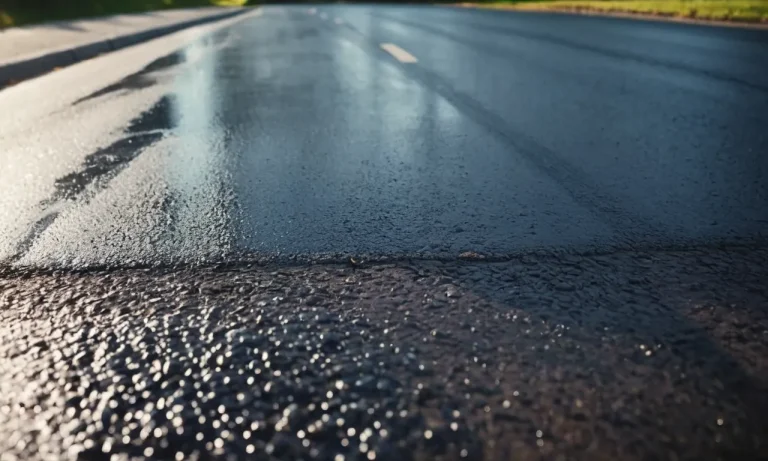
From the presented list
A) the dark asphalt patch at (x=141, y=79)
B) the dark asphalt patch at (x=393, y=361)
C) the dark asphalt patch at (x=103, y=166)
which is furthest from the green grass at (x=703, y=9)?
the dark asphalt patch at (x=393, y=361)

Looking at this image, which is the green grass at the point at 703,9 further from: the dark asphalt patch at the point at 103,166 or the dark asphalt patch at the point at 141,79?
the dark asphalt patch at the point at 103,166

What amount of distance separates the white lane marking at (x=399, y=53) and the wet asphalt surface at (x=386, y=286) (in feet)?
12.8

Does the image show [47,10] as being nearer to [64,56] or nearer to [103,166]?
[64,56]

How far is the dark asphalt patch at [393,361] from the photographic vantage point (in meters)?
1.25

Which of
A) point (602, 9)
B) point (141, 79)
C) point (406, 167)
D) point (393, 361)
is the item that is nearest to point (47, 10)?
point (141, 79)

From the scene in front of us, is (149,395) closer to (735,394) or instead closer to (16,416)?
(16,416)

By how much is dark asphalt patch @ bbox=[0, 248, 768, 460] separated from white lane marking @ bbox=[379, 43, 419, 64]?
6736 mm

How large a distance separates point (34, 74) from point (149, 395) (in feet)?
25.7

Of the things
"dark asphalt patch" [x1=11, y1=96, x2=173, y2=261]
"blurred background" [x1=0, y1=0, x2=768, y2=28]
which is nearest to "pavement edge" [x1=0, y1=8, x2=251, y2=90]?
"dark asphalt patch" [x1=11, y1=96, x2=173, y2=261]

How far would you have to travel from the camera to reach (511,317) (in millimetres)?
1736

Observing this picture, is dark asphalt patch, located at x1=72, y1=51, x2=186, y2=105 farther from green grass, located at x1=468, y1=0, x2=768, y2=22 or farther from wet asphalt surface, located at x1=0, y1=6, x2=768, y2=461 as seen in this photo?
green grass, located at x1=468, y1=0, x2=768, y2=22

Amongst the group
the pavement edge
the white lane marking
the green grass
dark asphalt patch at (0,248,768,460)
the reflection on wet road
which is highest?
dark asphalt patch at (0,248,768,460)

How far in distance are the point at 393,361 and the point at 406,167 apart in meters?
1.96

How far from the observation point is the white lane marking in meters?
8.45
